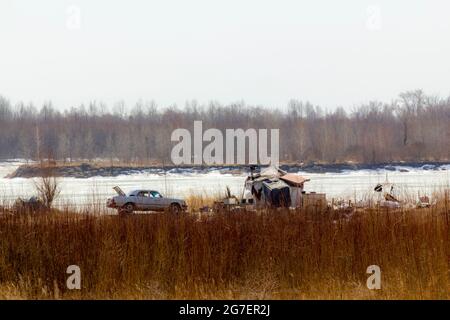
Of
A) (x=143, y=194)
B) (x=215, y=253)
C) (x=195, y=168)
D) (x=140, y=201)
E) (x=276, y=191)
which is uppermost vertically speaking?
(x=195, y=168)

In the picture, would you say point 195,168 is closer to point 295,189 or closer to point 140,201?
point 140,201

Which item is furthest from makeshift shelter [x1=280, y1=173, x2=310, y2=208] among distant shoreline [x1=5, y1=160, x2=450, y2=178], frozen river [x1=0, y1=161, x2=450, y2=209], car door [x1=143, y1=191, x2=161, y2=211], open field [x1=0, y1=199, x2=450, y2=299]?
distant shoreline [x1=5, y1=160, x2=450, y2=178]

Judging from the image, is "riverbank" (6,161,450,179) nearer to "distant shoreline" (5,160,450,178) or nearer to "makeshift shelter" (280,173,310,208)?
"distant shoreline" (5,160,450,178)

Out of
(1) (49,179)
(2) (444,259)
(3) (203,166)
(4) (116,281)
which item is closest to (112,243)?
(4) (116,281)

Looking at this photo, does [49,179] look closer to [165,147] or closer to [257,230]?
[257,230]

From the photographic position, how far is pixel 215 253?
11.9 m

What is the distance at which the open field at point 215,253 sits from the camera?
1107 cm

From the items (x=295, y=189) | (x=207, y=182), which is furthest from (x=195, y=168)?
(x=295, y=189)

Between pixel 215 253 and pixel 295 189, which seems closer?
pixel 215 253

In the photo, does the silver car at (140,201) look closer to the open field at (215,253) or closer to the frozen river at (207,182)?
the frozen river at (207,182)

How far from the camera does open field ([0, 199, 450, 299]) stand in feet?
36.3

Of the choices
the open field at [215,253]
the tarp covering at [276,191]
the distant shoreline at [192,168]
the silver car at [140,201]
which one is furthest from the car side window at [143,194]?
the distant shoreline at [192,168]

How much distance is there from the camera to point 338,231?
40.4ft
